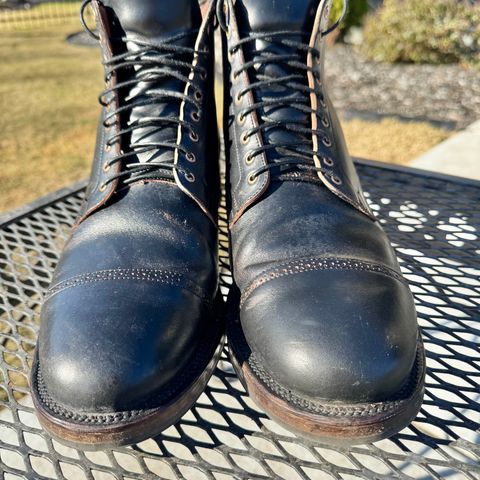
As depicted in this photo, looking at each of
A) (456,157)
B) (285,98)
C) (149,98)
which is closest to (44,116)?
(456,157)

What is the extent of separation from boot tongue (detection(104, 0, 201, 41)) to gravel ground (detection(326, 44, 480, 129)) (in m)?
3.38

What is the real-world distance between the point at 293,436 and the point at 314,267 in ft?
1.45

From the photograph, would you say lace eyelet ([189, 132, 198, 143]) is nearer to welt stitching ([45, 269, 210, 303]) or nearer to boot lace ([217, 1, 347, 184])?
boot lace ([217, 1, 347, 184])

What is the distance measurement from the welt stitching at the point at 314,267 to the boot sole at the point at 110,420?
0.23m

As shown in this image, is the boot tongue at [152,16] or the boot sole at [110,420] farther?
the boot tongue at [152,16]

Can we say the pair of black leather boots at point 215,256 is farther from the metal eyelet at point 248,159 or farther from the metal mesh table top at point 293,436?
the metal mesh table top at point 293,436

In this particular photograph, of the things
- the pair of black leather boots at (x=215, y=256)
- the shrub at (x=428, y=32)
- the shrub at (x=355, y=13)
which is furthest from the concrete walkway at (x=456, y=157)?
the shrub at (x=355, y=13)

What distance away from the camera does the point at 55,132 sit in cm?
424

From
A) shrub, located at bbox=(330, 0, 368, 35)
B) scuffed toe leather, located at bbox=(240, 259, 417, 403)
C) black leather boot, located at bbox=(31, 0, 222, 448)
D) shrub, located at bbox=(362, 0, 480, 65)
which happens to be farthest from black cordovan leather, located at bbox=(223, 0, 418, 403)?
shrub, located at bbox=(330, 0, 368, 35)

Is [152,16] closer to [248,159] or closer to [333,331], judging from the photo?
[248,159]

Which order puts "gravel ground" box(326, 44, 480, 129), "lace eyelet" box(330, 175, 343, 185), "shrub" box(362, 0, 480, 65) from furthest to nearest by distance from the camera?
1. "shrub" box(362, 0, 480, 65)
2. "gravel ground" box(326, 44, 480, 129)
3. "lace eyelet" box(330, 175, 343, 185)

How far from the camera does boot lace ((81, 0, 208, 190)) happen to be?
112 cm

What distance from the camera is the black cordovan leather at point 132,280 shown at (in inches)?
30.5

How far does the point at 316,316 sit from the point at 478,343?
0.54 m
